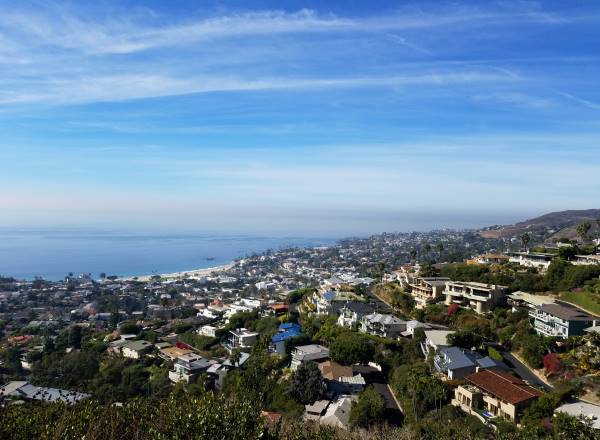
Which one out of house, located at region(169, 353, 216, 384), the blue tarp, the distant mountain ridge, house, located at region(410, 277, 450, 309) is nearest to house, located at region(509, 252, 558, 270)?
house, located at region(410, 277, 450, 309)

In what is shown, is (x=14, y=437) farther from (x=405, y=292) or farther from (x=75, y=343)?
(x=75, y=343)

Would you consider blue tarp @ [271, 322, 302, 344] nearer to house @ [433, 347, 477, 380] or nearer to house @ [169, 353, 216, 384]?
house @ [169, 353, 216, 384]

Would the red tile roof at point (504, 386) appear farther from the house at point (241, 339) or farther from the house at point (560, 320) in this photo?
the house at point (241, 339)

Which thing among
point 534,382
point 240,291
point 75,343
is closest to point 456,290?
point 534,382

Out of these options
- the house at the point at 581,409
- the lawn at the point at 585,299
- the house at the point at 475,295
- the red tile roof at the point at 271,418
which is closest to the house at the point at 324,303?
the house at the point at 475,295

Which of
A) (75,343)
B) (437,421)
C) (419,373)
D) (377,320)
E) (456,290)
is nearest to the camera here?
(437,421)

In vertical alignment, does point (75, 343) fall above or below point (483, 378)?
below

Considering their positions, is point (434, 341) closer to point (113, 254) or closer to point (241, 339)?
point (241, 339)
